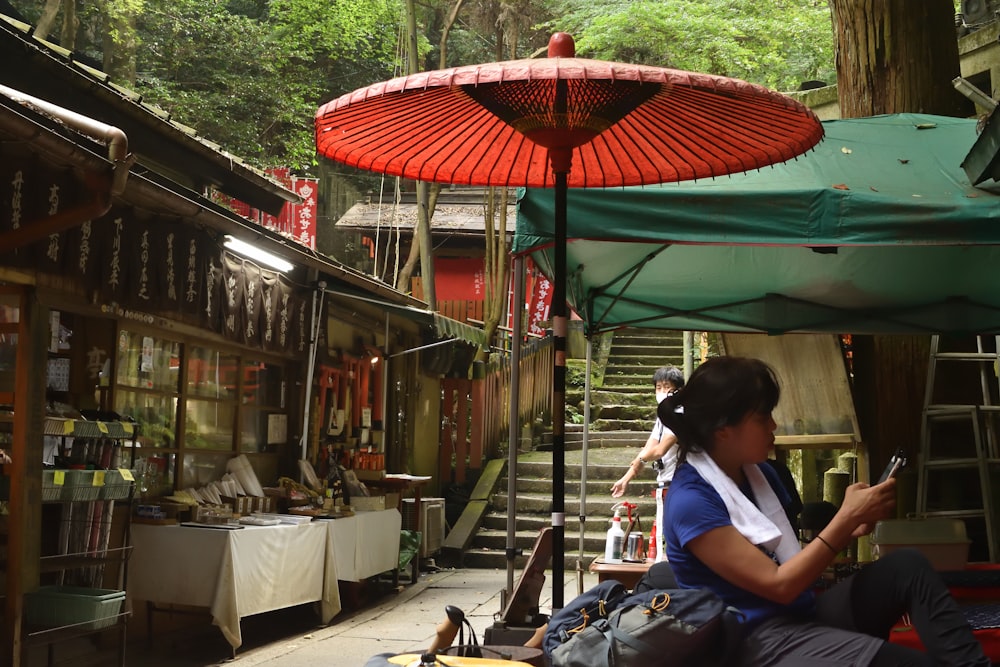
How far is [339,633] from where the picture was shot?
10.6 meters

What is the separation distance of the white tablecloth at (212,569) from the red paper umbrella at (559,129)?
489 cm

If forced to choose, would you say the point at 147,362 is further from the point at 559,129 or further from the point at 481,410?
the point at 481,410

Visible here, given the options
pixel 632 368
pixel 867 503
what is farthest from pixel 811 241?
pixel 632 368

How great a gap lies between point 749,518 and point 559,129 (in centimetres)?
218

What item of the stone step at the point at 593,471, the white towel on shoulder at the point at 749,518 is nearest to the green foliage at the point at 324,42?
the stone step at the point at 593,471

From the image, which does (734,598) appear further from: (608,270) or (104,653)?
(104,653)

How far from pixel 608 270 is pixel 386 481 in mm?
7310

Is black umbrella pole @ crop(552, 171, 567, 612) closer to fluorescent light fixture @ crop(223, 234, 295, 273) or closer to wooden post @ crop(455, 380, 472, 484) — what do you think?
fluorescent light fixture @ crop(223, 234, 295, 273)

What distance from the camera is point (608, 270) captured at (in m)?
8.02

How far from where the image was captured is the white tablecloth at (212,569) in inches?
358

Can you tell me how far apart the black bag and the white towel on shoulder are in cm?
25

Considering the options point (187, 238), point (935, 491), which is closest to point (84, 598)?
point (187, 238)

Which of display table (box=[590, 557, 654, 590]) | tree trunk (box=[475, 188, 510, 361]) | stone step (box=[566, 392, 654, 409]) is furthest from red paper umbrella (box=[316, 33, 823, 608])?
stone step (box=[566, 392, 654, 409])

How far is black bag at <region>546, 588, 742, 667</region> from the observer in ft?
10.3
